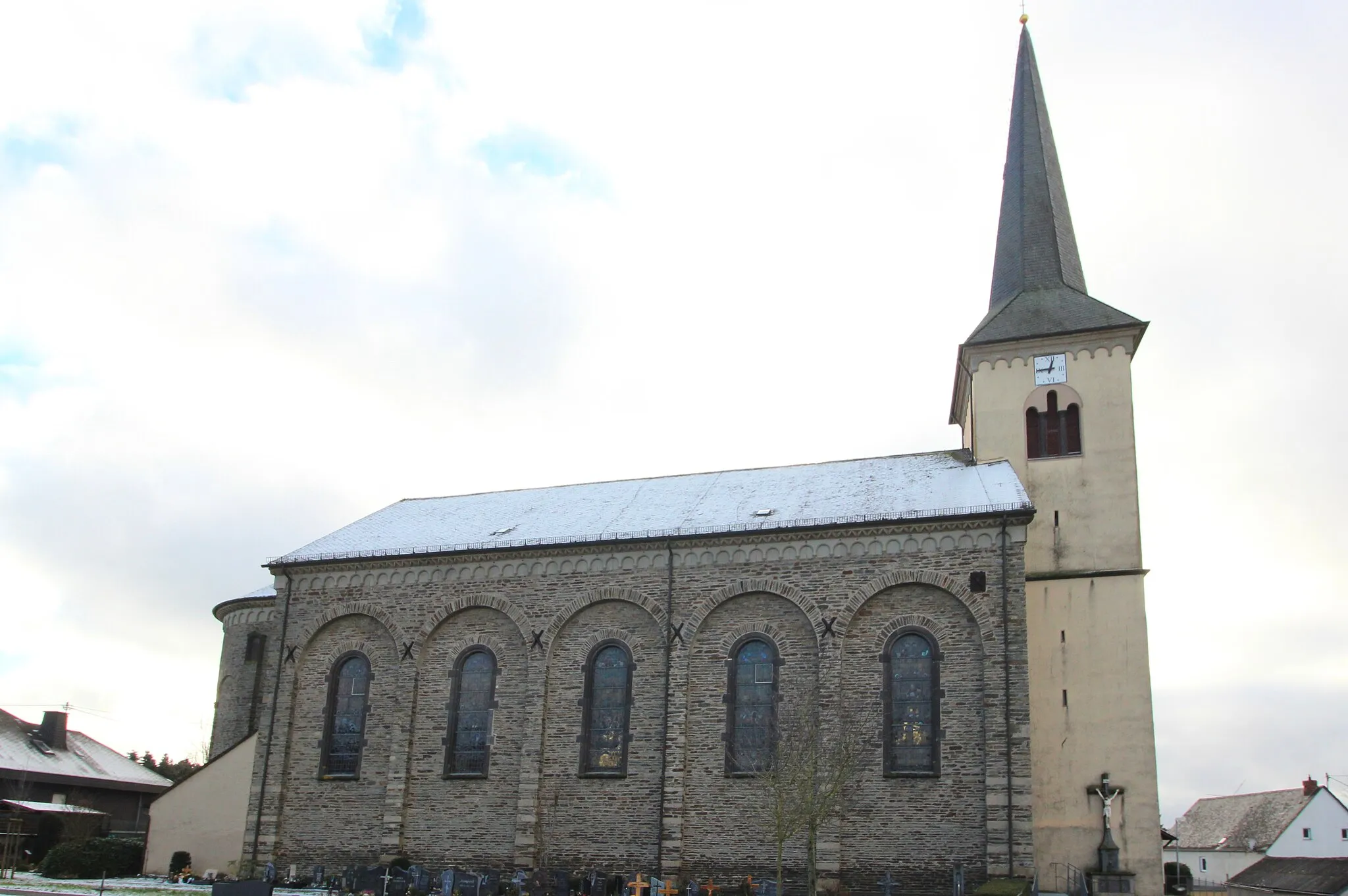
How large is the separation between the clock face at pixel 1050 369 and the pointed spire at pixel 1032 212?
2.70 meters

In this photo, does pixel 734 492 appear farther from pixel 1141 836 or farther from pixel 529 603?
pixel 1141 836

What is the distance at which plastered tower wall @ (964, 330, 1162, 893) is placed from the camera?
24.5m

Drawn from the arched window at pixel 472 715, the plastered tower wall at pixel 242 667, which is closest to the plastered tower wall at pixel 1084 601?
the arched window at pixel 472 715

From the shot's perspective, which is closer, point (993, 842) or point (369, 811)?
point (993, 842)

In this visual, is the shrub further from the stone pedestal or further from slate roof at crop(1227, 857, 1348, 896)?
slate roof at crop(1227, 857, 1348, 896)

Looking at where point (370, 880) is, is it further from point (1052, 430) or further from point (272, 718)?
point (1052, 430)

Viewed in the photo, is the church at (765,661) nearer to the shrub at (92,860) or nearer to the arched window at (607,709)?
the arched window at (607,709)

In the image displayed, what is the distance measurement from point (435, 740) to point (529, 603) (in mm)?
4145

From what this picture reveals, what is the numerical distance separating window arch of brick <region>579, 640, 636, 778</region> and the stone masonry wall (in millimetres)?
233

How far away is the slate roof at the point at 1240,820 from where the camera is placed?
60.7m

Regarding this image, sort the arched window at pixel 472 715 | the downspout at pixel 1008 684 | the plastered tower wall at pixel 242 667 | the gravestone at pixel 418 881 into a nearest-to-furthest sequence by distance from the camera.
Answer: the downspout at pixel 1008 684, the gravestone at pixel 418 881, the arched window at pixel 472 715, the plastered tower wall at pixel 242 667

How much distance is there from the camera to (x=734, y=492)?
29219 mm

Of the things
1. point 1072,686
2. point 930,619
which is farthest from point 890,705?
point 1072,686

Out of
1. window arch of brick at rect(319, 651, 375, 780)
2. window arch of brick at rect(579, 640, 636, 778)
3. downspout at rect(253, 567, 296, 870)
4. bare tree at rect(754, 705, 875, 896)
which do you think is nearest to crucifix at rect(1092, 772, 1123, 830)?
bare tree at rect(754, 705, 875, 896)
